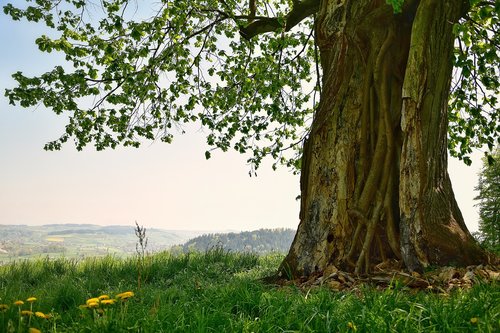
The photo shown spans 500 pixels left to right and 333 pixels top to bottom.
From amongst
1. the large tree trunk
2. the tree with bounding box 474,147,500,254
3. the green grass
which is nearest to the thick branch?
the large tree trunk

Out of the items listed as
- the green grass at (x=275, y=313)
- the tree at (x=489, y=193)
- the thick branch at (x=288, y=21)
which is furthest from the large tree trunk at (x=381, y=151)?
the tree at (x=489, y=193)

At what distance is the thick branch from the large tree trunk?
297 cm

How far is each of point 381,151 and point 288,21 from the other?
500cm

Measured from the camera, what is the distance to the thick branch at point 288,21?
30.4 feet

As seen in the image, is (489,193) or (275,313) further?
(489,193)

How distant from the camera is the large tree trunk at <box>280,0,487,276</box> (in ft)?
17.5

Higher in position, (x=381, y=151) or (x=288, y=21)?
(x=288, y=21)

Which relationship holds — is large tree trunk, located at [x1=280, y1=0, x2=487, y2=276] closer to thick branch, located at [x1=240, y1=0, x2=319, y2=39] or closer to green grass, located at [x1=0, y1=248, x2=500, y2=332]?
green grass, located at [x1=0, y1=248, x2=500, y2=332]

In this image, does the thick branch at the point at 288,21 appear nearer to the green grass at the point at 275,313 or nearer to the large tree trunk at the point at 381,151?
the large tree trunk at the point at 381,151

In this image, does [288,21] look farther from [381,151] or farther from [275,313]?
[275,313]

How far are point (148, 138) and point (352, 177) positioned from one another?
7559 mm

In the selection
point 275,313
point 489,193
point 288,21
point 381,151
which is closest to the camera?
point 275,313

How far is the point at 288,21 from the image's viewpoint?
9.53 m

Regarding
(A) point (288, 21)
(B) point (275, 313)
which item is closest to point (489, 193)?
(A) point (288, 21)
